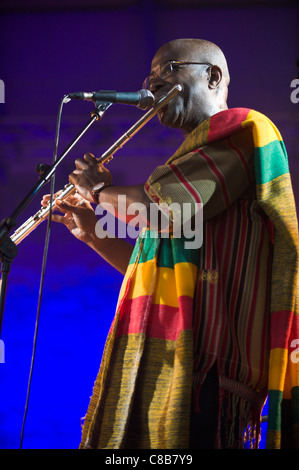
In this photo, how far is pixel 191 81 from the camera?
2139 mm

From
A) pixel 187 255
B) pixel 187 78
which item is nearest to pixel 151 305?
pixel 187 255

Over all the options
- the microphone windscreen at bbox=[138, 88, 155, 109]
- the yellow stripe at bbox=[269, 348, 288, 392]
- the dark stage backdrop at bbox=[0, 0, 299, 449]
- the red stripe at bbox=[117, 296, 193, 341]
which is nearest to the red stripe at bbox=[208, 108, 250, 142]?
the microphone windscreen at bbox=[138, 88, 155, 109]

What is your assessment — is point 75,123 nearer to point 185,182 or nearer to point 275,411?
point 185,182

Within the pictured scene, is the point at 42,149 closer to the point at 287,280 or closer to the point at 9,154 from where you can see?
the point at 9,154

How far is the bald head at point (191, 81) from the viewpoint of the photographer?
210 centimetres

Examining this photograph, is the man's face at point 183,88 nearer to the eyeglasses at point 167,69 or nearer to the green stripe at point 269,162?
the eyeglasses at point 167,69

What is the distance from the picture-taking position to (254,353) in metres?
1.60

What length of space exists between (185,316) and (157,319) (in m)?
0.11

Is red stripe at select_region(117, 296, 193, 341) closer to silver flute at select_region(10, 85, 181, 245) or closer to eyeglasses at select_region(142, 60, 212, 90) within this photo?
silver flute at select_region(10, 85, 181, 245)

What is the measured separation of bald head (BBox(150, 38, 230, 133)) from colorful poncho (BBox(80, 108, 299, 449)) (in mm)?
313

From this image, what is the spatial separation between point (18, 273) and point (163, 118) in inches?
72.3

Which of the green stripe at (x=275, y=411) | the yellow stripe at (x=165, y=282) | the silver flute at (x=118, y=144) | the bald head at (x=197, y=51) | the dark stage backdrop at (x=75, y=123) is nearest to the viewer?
the green stripe at (x=275, y=411)

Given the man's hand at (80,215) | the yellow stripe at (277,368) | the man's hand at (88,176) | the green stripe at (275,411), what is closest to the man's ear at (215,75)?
the man's hand at (88,176)

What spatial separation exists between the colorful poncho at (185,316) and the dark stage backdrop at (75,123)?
1.77 metres
